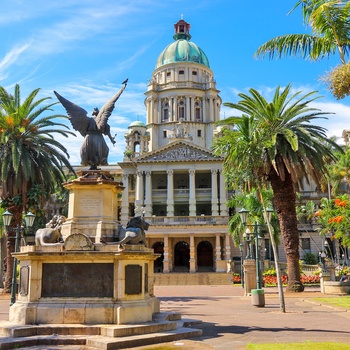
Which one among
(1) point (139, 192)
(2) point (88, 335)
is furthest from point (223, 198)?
(2) point (88, 335)

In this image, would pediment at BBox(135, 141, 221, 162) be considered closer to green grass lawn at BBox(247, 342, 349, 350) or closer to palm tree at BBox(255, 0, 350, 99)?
palm tree at BBox(255, 0, 350, 99)

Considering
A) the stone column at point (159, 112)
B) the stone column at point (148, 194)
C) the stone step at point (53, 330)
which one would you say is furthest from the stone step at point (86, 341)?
the stone column at point (159, 112)

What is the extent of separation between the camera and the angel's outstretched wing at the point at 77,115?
1477cm

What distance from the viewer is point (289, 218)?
29500 mm

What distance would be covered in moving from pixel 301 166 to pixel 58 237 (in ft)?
64.7

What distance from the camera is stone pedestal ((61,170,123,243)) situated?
13.4 metres

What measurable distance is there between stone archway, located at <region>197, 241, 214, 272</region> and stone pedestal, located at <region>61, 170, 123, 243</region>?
4925 cm

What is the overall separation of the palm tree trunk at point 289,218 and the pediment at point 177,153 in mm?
32872

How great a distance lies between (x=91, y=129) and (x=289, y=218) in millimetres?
18576

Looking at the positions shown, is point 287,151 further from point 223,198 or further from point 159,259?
point 159,259

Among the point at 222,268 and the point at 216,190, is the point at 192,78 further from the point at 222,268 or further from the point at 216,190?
the point at 222,268

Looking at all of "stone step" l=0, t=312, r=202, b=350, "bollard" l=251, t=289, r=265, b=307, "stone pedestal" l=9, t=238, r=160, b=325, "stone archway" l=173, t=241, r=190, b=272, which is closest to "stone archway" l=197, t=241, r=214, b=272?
"stone archway" l=173, t=241, r=190, b=272

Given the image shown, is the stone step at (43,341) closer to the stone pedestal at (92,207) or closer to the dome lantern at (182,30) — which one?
the stone pedestal at (92,207)

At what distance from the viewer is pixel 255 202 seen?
43312mm
